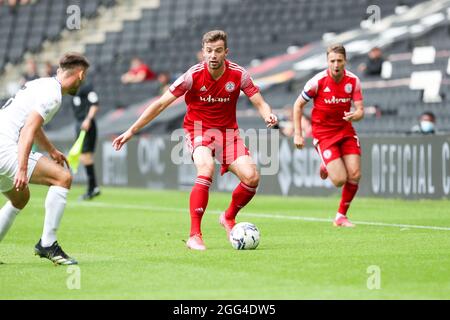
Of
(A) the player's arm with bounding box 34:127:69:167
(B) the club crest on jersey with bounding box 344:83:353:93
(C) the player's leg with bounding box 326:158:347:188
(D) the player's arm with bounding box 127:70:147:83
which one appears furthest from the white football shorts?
(D) the player's arm with bounding box 127:70:147:83

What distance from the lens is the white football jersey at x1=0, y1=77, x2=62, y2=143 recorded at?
30.1 feet

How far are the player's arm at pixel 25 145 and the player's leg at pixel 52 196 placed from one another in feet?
1.46

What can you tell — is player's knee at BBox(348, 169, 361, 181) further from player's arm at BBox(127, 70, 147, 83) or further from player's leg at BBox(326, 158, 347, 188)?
player's arm at BBox(127, 70, 147, 83)

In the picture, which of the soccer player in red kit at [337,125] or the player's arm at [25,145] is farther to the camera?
the soccer player in red kit at [337,125]

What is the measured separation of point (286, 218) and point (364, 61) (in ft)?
37.8

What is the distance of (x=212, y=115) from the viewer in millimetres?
11336

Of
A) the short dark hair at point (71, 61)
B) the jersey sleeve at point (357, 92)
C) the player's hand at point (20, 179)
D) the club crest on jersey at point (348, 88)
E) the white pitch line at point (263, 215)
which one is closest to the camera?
the player's hand at point (20, 179)

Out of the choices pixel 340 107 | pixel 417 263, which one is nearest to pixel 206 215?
pixel 340 107

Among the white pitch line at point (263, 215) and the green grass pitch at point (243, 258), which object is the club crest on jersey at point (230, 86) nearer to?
the green grass pitch at point (243, 258)

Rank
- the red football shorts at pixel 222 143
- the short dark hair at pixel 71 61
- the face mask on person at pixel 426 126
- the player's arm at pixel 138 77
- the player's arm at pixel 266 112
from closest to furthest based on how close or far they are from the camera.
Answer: the short dark hair at pixel 71 61
the player's arm at pixel 266 112
the red football shorts at pixel 222 143
the face mask on person at pixel 426 126
the player's arm at pixel 138 77

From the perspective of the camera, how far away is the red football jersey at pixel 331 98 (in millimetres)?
13930

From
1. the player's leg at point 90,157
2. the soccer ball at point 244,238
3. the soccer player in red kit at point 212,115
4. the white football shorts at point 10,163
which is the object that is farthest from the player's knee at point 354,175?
the player's leg at point 90,157

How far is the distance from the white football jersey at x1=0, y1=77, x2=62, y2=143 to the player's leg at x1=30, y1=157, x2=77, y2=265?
1.15 ft

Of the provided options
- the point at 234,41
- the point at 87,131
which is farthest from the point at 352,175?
the point at 234,41
